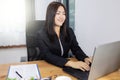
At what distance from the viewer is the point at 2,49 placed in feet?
9.20

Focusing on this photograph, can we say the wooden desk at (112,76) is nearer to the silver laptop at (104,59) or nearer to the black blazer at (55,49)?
the silver laptop at (104,59)

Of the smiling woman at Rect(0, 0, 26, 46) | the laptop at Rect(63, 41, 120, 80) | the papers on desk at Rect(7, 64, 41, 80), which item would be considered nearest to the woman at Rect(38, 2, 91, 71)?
the papers on desk at Rect(7, 64, 41, 80)

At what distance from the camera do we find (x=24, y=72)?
130 cm

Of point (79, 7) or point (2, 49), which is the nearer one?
point (79, 7)

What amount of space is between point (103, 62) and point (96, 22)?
1.10 meters

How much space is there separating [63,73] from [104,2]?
3.34 ft

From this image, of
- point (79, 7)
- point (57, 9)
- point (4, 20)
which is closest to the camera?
point (57, 9)

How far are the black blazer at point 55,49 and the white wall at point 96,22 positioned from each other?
1.25ft

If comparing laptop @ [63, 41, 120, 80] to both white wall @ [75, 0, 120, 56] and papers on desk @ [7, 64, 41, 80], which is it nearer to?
papers on desk @ [7, 64, 41, 80]

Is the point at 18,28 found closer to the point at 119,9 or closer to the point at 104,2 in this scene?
the point at 104,2

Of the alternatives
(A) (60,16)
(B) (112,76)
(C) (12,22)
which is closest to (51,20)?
(A) (60,16)

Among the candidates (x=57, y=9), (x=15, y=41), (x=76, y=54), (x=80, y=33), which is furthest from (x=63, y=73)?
(x=15, y=41)

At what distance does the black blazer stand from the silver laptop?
0.36 meters

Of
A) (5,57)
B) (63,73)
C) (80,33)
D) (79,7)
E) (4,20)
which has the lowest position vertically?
(5,57)
